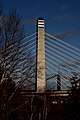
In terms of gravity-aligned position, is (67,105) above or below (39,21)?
below

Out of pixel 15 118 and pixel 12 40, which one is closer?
pixel 12 40

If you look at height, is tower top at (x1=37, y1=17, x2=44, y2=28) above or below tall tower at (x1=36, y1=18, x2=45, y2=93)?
above

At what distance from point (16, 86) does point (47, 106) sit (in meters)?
5.51

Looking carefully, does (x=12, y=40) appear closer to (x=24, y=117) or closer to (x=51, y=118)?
(x=24, y=117)

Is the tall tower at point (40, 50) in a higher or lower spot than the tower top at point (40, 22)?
lower

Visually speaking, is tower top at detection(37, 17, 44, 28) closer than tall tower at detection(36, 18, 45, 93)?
No

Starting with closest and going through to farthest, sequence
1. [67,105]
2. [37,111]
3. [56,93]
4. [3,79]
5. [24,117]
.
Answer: [67,105]
[3,79]
[24,117]
[37,111]
[56,93]

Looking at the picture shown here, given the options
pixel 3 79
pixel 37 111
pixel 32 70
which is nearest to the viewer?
pixel 3 79

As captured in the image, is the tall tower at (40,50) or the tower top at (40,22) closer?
the tall tower at (40,50)

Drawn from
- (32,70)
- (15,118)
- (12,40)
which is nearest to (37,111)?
(15,118)

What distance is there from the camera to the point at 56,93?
75.0 feet

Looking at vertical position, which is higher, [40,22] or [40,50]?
[40,22]

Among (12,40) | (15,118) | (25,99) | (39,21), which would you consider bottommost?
(15,118)

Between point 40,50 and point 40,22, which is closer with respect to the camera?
point 40,50
